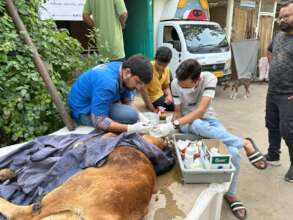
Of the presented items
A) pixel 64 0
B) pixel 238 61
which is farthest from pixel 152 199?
pixel 238 61

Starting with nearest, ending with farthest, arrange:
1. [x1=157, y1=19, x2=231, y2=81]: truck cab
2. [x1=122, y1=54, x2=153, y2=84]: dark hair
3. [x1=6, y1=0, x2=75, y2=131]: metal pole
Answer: [x1=122, y1=54, x2=153, y2=84]: dark hair
[x1=6, y1=0, x2=75, y2=131]: metal pole
[x1=157, y1=19, x2=231, y2=81]: truck cab

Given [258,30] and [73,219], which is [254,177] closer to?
[73,219]

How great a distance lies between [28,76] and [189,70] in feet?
5.32

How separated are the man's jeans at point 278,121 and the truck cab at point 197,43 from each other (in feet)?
11.6

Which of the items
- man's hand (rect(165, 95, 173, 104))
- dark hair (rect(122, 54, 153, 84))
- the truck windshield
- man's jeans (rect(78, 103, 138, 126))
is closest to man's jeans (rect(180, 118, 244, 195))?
man's jeans (rect(78, 103, 138, 126))

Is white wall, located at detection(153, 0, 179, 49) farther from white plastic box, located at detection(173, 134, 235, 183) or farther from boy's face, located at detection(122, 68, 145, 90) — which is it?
white plastic box, located at detection(173, 134, 235, 183)

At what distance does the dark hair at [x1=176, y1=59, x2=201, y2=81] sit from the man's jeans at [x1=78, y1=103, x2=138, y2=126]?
634mm

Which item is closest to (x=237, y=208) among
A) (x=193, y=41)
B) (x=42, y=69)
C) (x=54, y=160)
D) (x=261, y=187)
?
(x=261, y=187)

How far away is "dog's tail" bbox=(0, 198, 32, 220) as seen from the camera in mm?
1438

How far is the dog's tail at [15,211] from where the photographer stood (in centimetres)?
144

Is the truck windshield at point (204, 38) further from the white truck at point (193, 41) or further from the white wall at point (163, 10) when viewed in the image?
the white wall at point (163, 10)

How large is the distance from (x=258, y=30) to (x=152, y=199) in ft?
31.2

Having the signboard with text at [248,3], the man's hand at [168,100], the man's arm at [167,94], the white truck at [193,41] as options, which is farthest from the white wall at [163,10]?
the man's hand at [168,100]

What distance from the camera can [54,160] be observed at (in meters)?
1.99
